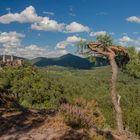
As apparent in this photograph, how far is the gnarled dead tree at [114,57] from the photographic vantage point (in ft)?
67.8

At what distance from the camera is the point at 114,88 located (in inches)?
826

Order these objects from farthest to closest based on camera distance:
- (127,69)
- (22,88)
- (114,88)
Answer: (22,88) → (127,69) → (114,88)

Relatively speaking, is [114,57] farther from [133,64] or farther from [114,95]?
[114,95]

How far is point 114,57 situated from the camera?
2128 cm

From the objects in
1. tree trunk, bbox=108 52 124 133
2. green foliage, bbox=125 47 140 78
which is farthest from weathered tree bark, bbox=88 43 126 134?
green foliage, bbox=125 47 140 78

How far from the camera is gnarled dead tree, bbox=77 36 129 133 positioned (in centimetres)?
2066

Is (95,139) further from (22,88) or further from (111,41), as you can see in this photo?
(22,88)

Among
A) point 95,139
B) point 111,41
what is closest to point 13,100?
point 95,139

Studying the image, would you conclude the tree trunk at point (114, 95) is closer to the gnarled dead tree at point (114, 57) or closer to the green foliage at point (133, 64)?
the gnarled dead tree at point (114, 57)

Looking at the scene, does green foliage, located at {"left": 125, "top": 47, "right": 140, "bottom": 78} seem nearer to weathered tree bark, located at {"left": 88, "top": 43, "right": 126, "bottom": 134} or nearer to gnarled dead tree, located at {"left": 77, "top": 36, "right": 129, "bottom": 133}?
gnarled dead tree, located at {"left": 77, "top": 36, "right": 129, "bottom": 133}

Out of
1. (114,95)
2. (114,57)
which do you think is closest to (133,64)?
(114,57)

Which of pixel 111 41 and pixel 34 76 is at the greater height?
pixel 111 41

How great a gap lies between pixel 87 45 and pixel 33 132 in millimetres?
11509

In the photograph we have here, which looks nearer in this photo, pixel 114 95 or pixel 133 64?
pixel 114 95
